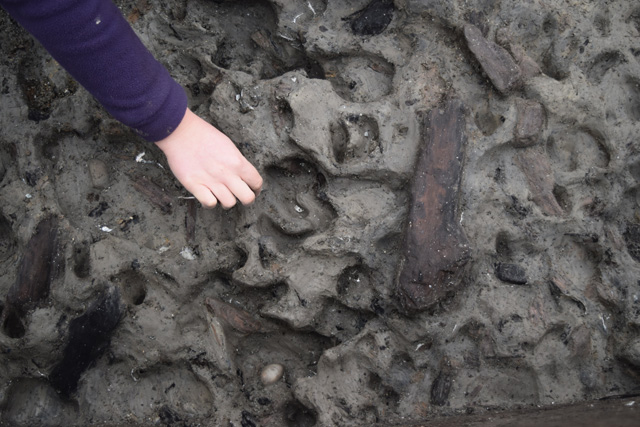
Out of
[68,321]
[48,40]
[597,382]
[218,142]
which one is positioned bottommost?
[597,382]

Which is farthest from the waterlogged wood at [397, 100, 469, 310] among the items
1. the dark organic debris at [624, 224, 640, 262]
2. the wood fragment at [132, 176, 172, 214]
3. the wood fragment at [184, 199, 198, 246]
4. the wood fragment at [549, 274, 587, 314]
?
the wood fragment at [132, 176, 172, 214]

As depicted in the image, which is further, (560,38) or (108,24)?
(560,38)

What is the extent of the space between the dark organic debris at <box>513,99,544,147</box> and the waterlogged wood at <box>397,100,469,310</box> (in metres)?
0.21

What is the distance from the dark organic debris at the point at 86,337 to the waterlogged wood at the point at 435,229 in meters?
0.98

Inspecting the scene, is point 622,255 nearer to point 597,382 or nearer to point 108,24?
point 597,382

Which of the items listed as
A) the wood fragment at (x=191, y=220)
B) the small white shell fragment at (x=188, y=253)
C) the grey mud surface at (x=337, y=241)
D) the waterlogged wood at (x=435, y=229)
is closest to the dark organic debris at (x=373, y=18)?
the grey mud surface at (x=337, y=241)

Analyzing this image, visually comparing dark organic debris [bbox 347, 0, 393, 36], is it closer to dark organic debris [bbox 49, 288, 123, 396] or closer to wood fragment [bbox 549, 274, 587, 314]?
wood fragment [bbox 549, 274, 587, 314]

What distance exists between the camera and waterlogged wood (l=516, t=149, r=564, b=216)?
6.56ft

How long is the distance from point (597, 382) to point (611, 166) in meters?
0.75

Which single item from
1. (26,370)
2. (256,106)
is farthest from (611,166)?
(26,370)

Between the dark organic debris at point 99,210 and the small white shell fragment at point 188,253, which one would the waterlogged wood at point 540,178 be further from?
the dark organic debris at point 99,210

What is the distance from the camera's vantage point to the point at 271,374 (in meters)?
2.00

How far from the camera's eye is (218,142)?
1.95 m

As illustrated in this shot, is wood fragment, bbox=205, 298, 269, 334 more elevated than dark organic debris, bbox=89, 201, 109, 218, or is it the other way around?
dark organic debris, bbox=89, 201, 109, 218
